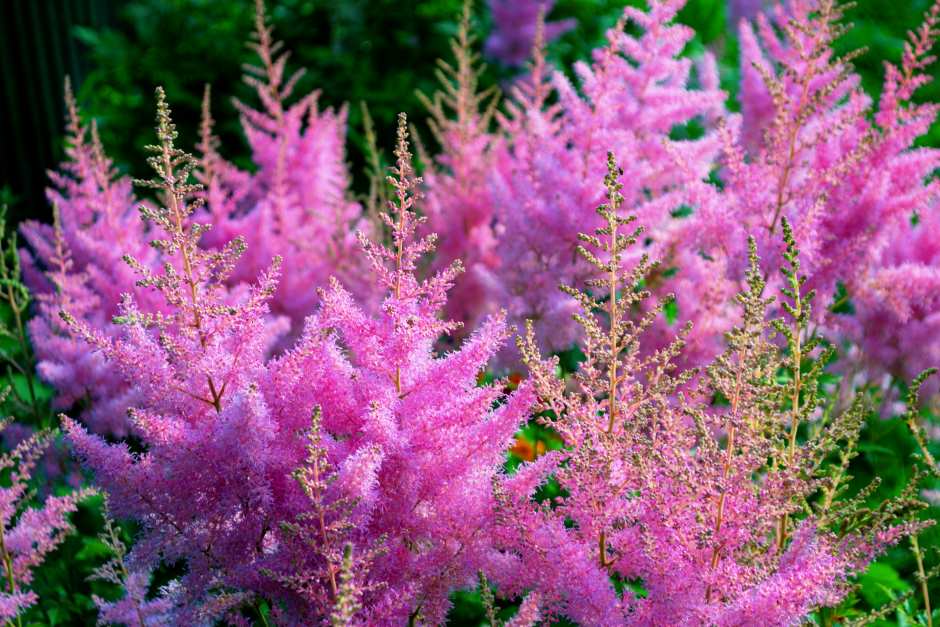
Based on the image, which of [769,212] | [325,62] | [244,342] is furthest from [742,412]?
[325,62]

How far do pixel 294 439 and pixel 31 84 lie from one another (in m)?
7.65

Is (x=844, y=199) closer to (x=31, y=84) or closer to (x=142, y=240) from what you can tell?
(x=142, y=240)

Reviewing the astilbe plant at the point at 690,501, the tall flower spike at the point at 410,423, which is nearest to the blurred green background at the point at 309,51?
the tall flower spike at the point at 410,423

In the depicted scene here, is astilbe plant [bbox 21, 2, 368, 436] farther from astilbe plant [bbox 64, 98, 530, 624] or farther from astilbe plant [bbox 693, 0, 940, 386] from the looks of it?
astilbe plant [bbox 693, 0, 940, 386]

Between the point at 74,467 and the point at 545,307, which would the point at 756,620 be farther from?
the point at 74,467

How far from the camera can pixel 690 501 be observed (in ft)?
4.99

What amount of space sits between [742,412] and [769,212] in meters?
1.26

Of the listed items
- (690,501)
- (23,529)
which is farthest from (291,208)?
(690,501)

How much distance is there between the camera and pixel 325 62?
21.7 feet

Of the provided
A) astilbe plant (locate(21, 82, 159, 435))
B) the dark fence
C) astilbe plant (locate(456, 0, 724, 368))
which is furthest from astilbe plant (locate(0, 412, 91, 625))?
the dark fence

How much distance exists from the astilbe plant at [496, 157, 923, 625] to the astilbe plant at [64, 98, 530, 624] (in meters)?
0.11

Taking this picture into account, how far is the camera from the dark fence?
810 cm

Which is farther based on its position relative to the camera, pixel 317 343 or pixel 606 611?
pixel 317 343

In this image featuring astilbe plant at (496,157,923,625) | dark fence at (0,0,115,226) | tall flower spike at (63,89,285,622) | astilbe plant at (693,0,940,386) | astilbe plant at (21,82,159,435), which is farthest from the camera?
dark fence at (0,0,115,226)
